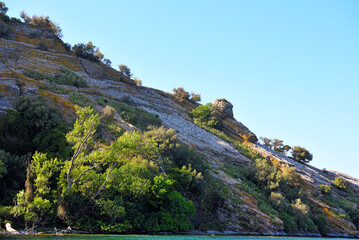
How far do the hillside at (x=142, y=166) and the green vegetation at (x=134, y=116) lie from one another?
9.0 inches

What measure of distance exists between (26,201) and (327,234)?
4455 cm

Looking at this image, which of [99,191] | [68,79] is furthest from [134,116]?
[99,191]

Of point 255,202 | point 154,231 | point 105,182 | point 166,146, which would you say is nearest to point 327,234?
point 255,202

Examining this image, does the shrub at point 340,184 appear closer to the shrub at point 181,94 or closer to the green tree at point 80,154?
the shrub at point 181,94

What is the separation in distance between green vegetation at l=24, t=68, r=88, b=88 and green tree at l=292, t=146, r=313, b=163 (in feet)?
190

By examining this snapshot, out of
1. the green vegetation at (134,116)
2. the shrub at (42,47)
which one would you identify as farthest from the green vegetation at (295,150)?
the shrub at (42,47)

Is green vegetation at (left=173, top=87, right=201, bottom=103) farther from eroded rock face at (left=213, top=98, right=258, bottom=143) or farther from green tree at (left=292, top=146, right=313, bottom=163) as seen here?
green tree at (left=292, top=146, right=313, bottom=163)

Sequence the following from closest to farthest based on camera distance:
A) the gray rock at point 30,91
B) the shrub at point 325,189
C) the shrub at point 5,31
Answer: the gray rock at point 30,91, the shrub at point 325,189, the shrub at point 5,31

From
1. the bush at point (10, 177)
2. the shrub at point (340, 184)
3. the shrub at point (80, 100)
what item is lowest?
the bush at point (10, 177)

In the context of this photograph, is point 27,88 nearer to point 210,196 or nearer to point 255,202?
point 210,196

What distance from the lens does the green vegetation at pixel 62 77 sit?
47.1m

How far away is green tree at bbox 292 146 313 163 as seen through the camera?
79125mm

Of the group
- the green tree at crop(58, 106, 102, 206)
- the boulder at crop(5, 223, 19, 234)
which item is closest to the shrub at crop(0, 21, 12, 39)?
the green tree at crop(58, 106, 102, 206)

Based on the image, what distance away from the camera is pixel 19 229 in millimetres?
21562
